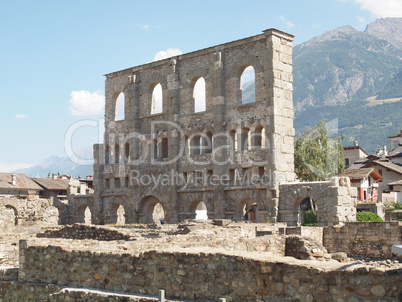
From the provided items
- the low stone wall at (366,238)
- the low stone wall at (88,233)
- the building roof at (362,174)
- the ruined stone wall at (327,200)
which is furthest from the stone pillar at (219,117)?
the building roof at (362,174)

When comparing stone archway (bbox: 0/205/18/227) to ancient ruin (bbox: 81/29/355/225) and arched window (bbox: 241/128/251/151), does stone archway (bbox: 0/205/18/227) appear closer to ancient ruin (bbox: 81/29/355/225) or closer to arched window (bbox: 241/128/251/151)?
ancient ruin (bbox: 81/29/355/225)

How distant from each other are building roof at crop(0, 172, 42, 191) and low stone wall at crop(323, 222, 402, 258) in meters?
47.9

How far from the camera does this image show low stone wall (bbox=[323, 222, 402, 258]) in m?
20.0

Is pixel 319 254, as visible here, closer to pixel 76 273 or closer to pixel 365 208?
pixel 76 273

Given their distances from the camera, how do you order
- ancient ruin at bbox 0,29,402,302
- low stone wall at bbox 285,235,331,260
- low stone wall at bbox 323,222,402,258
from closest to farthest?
ancient ruin at bbox 0,29,402,302, low stone wall at bbox 285,235,331,260, low stone wall at bbox 323,222,402,258

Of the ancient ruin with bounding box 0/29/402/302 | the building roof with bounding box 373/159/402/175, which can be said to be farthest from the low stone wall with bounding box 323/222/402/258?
the building roof with bounding box 373/159/402/175

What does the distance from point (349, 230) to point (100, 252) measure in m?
13.8

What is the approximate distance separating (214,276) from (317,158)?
4275 centimetres

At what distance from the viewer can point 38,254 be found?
1055 cm

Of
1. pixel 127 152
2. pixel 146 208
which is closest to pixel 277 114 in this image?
pixel 146 208

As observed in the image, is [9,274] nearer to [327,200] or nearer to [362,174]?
[327,200]

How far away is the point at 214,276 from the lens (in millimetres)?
8117

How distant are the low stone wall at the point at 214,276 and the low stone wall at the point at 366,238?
43.6 ft

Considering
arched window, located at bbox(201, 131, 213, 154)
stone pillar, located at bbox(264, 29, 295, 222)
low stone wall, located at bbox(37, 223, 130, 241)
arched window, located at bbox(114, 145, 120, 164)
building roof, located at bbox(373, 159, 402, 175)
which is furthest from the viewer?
building roof, located at bbox(373, 159, 402, 175)
